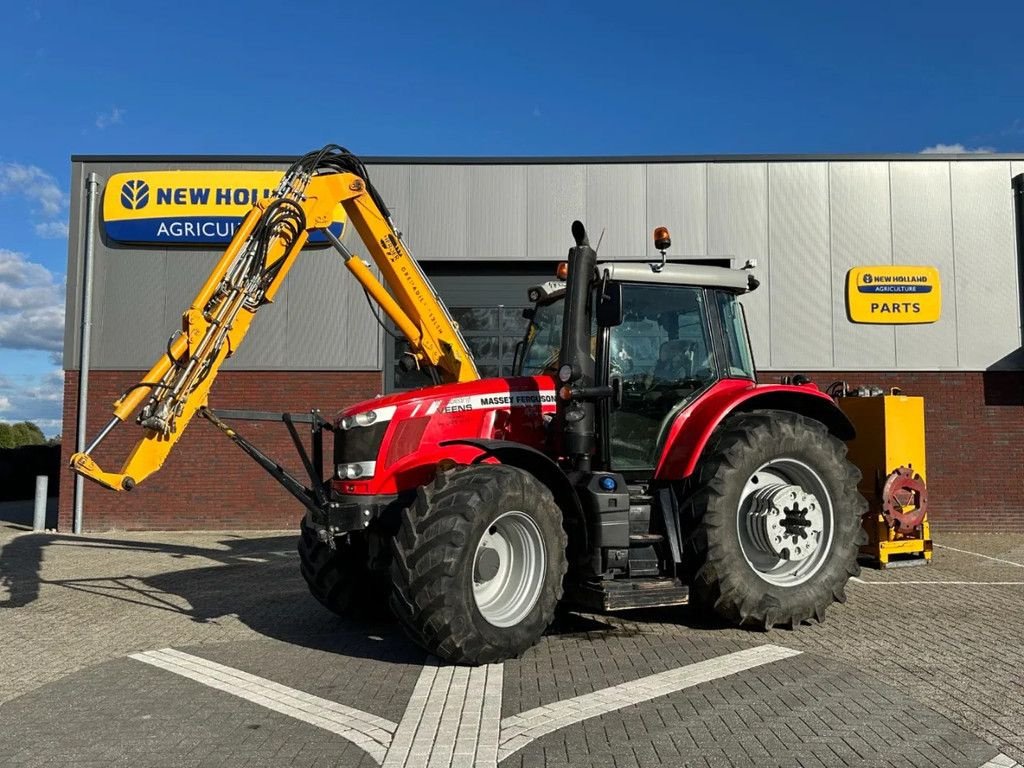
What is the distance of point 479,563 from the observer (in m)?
5.20

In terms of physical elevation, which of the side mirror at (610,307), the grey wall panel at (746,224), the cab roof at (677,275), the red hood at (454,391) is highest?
the grey wall panel at (746,224)

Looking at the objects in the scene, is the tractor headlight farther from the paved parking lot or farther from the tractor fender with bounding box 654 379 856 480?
the tractor fender with bounding box 654 379 856 480

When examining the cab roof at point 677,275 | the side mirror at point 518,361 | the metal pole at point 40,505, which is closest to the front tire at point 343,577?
the side mirror at point 518,361

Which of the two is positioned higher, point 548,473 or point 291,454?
point 548,473

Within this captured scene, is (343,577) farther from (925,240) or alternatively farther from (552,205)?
(925,240)

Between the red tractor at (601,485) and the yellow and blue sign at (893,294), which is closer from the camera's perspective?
the red tractor at (601,485)

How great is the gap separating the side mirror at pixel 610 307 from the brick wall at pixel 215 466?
8290 mm

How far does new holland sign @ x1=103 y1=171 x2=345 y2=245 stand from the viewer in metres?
13.5

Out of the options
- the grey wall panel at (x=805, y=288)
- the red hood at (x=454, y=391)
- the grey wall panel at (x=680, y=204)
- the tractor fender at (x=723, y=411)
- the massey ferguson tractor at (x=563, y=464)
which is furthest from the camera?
the grey wall panel at (x=680, y=204)

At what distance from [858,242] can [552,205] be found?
5.20 m

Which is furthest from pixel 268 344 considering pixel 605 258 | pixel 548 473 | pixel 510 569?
pixel 510 569

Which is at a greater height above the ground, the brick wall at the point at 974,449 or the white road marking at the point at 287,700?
the brick wall at the point at 974,449

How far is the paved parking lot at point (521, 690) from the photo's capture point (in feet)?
12.4

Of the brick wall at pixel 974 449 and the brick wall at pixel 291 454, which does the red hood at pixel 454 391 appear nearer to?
the brick wall at pixel 291 454
